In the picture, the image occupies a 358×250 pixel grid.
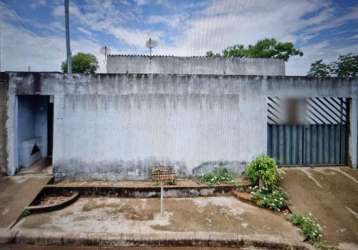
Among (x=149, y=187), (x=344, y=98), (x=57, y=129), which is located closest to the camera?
(x=149, y=187)

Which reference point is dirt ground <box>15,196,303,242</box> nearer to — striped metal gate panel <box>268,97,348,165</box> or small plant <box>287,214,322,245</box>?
small plant <box>287,214,322,245</box>

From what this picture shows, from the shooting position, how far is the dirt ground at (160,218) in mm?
4355

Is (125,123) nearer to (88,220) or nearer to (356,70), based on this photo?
(88,220)

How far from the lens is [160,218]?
479cm

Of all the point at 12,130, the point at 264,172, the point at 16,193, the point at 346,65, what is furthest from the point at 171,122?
the point at 346,65

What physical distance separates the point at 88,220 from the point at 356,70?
18.4 metres

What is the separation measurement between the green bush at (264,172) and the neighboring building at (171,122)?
0.62 meters

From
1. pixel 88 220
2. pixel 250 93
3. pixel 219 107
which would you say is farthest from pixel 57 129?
pixel 250 93

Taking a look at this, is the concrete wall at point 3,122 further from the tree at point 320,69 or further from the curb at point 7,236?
the tree at point 320,69

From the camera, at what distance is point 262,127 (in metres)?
6.71

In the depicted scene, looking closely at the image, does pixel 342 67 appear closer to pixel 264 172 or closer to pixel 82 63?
pixel 264 172

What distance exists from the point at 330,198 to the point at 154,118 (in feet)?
16.5

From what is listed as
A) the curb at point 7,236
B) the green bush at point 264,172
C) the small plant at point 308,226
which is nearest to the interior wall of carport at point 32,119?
the curb at point 7,236

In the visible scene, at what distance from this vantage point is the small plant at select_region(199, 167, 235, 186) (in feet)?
20.8
